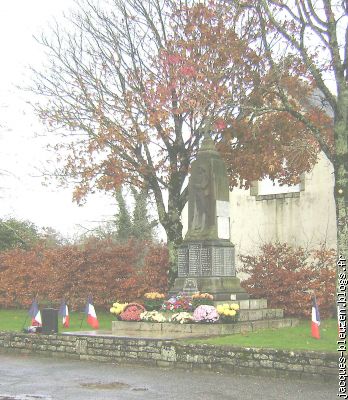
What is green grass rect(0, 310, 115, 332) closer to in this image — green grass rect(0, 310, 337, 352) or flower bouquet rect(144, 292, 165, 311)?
green grass rect(0, 310, 337, 352)

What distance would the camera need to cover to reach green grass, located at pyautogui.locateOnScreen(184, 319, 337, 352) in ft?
37.6

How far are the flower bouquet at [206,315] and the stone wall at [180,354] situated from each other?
5.30 ft

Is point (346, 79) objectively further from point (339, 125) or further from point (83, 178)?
point (83, 178)

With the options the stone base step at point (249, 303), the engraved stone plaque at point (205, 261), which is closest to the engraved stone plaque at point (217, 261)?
the engraved stone plaque at point (205, 261)

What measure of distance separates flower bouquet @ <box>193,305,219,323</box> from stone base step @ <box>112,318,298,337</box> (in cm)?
13

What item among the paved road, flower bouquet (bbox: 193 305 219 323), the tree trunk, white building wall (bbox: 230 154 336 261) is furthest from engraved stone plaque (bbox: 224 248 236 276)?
white building wall (bbox: 230 154 336 261)

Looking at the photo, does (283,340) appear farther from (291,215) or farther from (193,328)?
(291,215)

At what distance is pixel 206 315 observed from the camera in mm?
13867

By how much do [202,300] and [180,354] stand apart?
8.39 ft

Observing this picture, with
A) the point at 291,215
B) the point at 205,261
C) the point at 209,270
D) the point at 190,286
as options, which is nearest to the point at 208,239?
the point at 205,261

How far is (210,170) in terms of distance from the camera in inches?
637

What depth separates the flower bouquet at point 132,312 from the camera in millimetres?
14988

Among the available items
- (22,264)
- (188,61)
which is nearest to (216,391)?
(188,61)

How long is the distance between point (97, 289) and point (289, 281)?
7347mm
